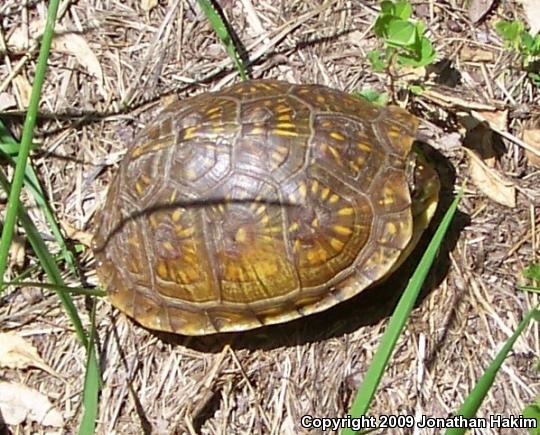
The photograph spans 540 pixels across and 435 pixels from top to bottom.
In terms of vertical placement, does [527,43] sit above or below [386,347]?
above

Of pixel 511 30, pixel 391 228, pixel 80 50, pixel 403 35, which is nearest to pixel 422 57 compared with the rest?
pixel 403 35

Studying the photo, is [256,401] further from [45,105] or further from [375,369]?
[45,105]

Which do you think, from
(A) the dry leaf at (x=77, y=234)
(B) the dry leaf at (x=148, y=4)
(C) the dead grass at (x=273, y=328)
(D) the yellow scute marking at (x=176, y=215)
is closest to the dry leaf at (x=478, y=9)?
(C) the dead grass at (x=273, y=328)

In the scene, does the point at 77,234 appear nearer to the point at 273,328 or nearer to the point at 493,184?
the point at 273,328

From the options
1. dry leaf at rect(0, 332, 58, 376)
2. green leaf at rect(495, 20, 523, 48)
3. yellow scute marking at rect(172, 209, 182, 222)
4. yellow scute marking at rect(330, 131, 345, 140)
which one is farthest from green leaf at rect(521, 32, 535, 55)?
dry leaf at rect(0, 332, 58, 376)

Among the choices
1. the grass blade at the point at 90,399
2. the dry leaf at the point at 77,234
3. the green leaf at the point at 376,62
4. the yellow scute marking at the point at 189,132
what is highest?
the green leaf at the point at 376,62

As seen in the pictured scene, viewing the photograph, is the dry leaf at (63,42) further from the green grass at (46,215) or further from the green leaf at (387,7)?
the green leaf at (387,7)

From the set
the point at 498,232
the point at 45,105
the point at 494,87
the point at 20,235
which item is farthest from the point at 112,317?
the point at 494,87
